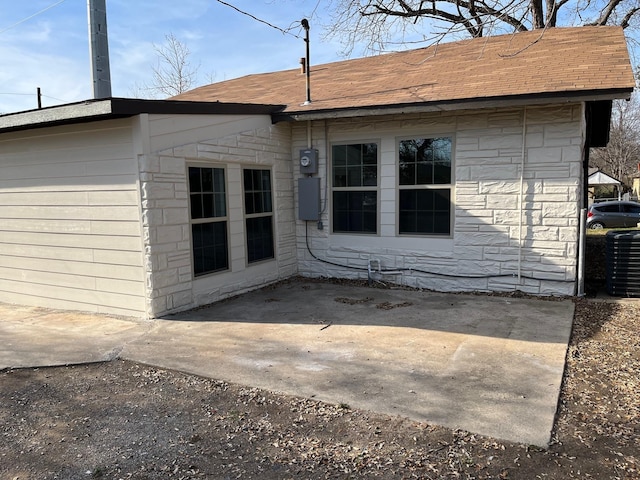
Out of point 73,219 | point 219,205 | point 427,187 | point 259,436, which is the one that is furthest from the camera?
point 427,187

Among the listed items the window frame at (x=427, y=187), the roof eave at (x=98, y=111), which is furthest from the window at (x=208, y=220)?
the window frame at (x=427, y=187)

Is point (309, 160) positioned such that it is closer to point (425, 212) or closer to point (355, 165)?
point (355, 165)

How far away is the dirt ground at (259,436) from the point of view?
281 centimetres

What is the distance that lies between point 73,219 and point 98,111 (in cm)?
193

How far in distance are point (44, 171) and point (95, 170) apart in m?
1.15

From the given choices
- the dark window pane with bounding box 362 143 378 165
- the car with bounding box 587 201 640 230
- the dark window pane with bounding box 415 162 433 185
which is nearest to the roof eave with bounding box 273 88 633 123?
the dark window pane with bounding box 362 143 378 165

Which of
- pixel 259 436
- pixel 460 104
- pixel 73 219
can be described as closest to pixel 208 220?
pixel 73 219

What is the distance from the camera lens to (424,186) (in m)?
7.81

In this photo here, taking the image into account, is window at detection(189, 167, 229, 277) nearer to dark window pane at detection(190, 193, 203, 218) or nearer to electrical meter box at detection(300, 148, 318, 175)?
dark window pane at detection(190, 193, 203, 218)

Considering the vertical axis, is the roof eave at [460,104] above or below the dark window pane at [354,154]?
above

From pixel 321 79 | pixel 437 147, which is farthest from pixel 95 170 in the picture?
pixel 321 79

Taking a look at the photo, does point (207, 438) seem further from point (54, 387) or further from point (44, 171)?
point (44, 171)

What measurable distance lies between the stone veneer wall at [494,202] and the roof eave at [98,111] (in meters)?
2.78

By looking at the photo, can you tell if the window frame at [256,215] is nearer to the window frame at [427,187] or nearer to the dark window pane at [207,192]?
the dark window pane at [207,192]
